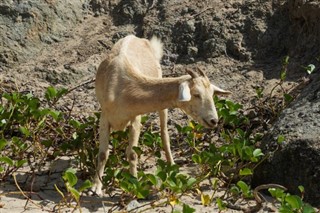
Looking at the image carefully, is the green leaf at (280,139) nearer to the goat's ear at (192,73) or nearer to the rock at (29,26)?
the goat's ear at (192,73)

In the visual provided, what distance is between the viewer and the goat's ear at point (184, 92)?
5.85 meters

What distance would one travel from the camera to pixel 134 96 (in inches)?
243

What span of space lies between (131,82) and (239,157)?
1161 mm

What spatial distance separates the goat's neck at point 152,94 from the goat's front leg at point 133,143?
0.21 m

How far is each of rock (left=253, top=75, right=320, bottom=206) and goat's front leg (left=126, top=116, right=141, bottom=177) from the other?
1071 mm

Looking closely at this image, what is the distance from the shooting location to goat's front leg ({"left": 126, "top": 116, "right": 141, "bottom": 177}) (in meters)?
6.32

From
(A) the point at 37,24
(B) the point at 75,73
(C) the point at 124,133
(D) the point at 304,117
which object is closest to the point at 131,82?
(C) the point at 124,133

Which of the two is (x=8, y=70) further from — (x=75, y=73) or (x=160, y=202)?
(x=160, y=202)

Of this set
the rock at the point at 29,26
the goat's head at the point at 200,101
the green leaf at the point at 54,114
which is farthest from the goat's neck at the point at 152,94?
the rock at the point at 29,26

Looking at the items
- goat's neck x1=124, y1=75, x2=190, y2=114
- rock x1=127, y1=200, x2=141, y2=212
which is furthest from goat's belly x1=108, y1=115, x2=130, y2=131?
rock x1=127, y1=200, x2=141, y2=212

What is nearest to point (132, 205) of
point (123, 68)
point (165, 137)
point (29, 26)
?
point (123, 68)

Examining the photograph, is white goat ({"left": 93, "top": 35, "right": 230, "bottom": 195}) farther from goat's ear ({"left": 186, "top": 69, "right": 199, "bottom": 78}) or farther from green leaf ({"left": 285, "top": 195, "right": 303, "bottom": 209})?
green leaf ({"left": 285, "top": 195, "right": 303, "bottom": 209})

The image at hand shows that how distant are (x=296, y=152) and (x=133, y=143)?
4.82ft

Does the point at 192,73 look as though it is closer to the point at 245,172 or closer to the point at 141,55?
the point at 245,172
